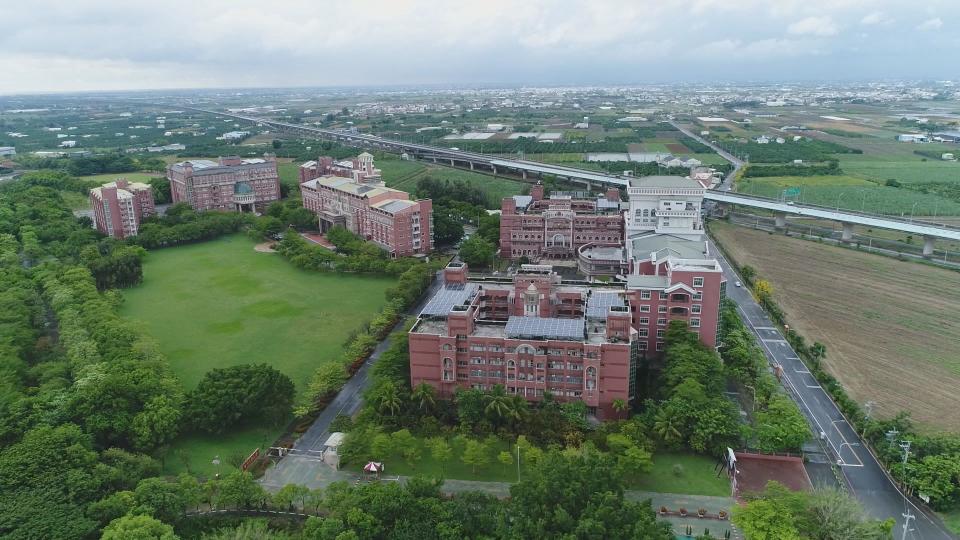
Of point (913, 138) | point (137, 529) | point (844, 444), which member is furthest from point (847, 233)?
point (913, 138)

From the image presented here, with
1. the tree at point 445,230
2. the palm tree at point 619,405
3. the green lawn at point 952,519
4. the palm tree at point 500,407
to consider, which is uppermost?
the tree at point 445,230

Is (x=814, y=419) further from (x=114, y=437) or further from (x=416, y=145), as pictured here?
(x=416, y=145)

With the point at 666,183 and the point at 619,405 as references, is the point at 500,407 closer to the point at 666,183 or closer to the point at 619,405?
the point at 619,405

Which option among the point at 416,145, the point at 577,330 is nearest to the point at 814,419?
the point at 577,330

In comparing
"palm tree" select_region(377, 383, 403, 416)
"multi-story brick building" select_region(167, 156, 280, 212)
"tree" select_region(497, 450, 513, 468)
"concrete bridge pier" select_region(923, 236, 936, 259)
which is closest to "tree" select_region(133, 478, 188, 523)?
"palm tree" select_region(377, 383, 403, 416)

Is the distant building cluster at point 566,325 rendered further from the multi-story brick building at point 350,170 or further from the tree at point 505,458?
the multi-story brick building at point 350,170

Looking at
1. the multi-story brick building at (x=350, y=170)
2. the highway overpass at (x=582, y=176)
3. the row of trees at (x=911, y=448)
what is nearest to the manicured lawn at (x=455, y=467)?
the row of trees at (x=911, y=448)

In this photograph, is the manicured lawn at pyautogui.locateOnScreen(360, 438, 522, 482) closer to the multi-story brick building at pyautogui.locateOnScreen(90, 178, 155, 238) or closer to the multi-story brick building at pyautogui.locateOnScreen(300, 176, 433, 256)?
the multi-story brick building at pyautogui.locateOnScreen(300, 176, 433, 256)
